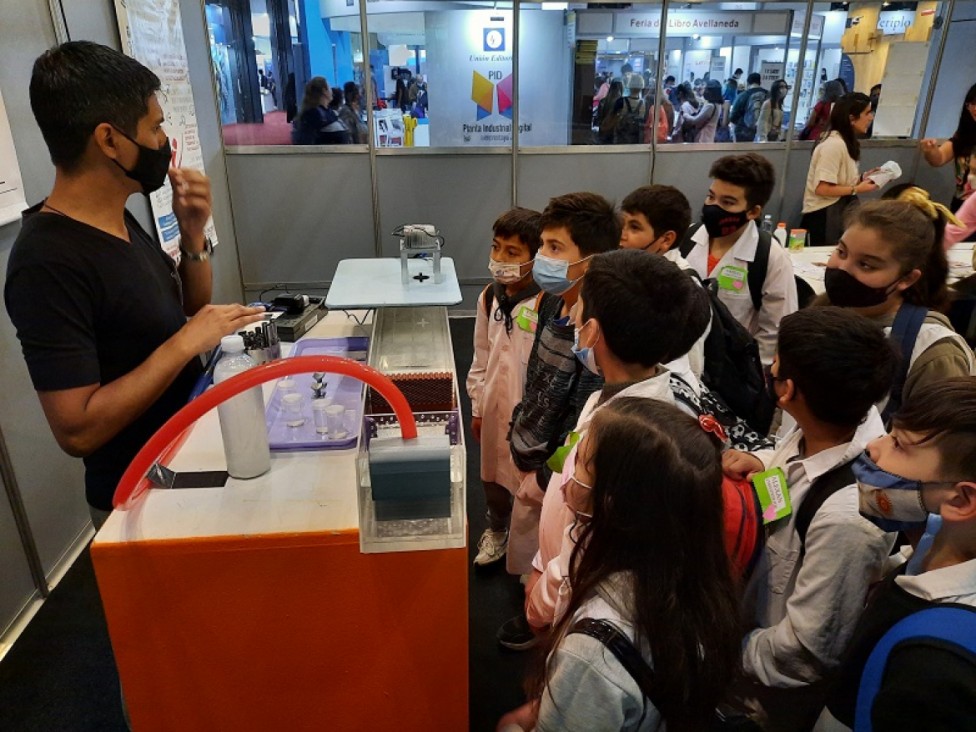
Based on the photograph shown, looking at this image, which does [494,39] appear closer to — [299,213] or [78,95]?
[299,213]

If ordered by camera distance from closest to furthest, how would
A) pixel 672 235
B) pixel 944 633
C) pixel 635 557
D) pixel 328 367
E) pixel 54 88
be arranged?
pixel 944 633
pixel 635 557
pixel 328 367
pixel 54 88
pixel 672 235

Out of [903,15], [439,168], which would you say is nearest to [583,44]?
[439,168]

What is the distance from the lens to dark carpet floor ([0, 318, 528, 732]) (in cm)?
185

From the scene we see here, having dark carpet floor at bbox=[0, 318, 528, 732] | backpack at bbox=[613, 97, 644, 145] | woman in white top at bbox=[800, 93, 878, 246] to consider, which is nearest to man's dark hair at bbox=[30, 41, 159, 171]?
dark carpet floor at bbox=[0, 318, 528, 732]

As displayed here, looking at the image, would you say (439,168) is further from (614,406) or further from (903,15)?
(614,406)

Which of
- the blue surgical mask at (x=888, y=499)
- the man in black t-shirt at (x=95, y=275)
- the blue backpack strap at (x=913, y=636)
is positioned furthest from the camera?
the man in black t-shirt at (x=95, y=275)

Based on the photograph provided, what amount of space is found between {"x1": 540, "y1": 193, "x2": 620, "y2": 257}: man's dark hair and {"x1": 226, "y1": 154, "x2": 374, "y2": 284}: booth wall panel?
3.25 meters

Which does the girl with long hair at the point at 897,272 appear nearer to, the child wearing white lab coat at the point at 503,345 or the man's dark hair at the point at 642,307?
the man's dark hair at the point at 642,307

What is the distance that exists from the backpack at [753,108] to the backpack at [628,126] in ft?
2.82

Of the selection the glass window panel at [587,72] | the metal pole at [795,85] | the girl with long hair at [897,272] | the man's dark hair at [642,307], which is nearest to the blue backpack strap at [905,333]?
the girl with long hair at [897,272]

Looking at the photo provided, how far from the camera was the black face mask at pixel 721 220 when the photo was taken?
7.77 feet

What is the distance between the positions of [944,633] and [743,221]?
184cm

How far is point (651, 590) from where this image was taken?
35.6 inches

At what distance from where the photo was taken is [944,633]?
80 centimetres
